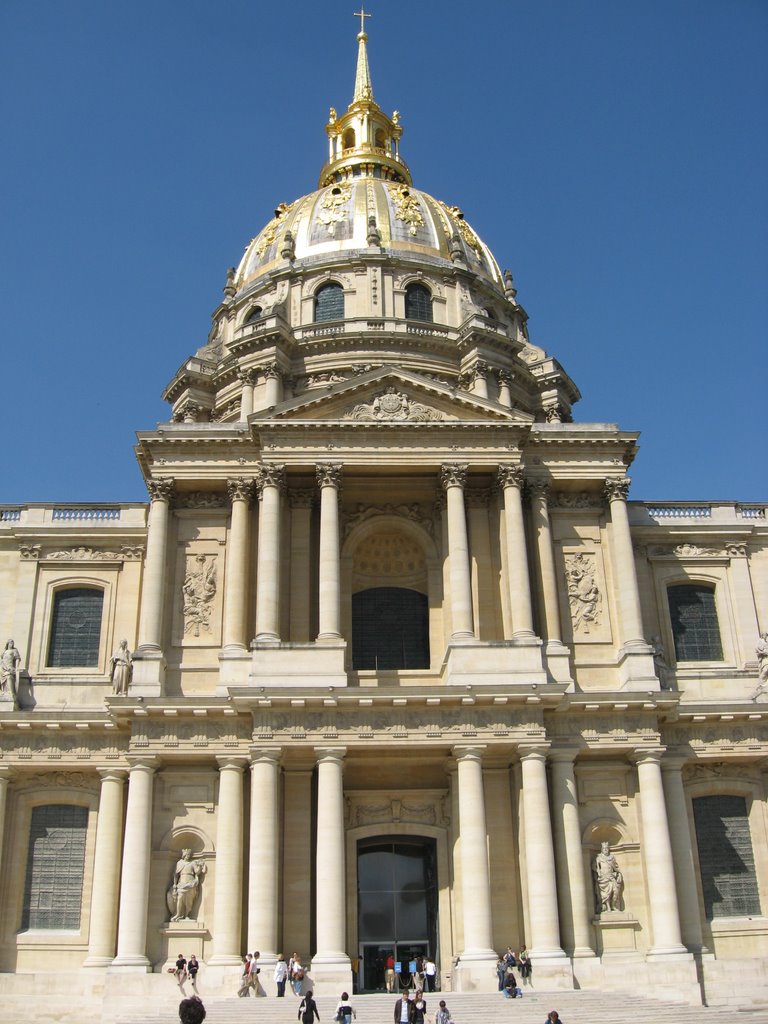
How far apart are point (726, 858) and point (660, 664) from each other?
6.20 metres

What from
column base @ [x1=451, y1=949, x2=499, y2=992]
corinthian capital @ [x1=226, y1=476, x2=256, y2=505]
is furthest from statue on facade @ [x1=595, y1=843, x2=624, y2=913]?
corinthian capital @ [x1=226, y1=476, x2=256, y2=505]

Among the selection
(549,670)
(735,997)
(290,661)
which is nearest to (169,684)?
(290,661)

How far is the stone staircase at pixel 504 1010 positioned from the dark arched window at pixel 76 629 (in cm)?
1194

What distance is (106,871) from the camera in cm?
3175

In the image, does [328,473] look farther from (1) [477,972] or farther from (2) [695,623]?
(1) [477,972]

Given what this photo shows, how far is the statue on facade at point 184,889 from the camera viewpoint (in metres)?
30.5

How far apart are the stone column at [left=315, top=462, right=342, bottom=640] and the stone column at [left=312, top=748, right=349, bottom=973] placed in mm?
3919

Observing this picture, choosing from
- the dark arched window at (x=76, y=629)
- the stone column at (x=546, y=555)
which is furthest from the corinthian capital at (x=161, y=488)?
the stone column at (x=546, y=555)

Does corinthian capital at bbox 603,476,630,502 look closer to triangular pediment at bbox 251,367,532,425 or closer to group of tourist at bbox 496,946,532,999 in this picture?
triangular pediment at bbox 251,367,532,425

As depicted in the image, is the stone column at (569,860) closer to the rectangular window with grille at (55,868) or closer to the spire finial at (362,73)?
the rectangular window with grille at (55,868)

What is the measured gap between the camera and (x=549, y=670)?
33.4 m

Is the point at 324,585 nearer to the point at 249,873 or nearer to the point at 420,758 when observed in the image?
the point at 420,758

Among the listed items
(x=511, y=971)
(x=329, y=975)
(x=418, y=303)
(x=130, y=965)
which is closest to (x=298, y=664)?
(x=329, y=975)

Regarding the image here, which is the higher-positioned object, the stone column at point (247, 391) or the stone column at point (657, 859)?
the stone column at point (247, 391)
